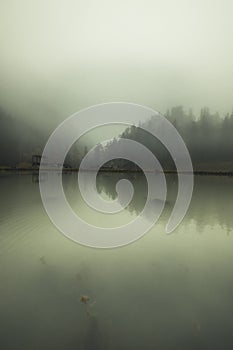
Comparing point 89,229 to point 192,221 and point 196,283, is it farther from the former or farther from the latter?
point 196,283

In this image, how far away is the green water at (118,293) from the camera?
7.39 m

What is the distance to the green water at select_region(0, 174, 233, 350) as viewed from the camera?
7.39 meters

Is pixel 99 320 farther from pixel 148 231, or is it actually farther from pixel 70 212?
pixel 70 212

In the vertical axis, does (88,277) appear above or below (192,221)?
below

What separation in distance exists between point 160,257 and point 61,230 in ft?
29.4

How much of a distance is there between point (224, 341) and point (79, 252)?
31.4 ft

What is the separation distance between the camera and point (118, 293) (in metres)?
10.2

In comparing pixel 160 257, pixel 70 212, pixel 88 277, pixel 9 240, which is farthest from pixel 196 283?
pixel 70 212

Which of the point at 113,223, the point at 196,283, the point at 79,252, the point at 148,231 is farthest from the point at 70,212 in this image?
the point at 196,283

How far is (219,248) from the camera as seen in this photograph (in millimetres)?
16391

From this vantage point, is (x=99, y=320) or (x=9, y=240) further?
(x=9, y=240)

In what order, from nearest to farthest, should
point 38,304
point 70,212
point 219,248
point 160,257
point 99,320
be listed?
point 99,320, point 38,304, point 160,257, point 219,248, point 70,212

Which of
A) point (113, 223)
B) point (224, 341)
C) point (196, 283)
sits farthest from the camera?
point (113, 223)

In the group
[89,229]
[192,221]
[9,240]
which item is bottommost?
[9,240]
